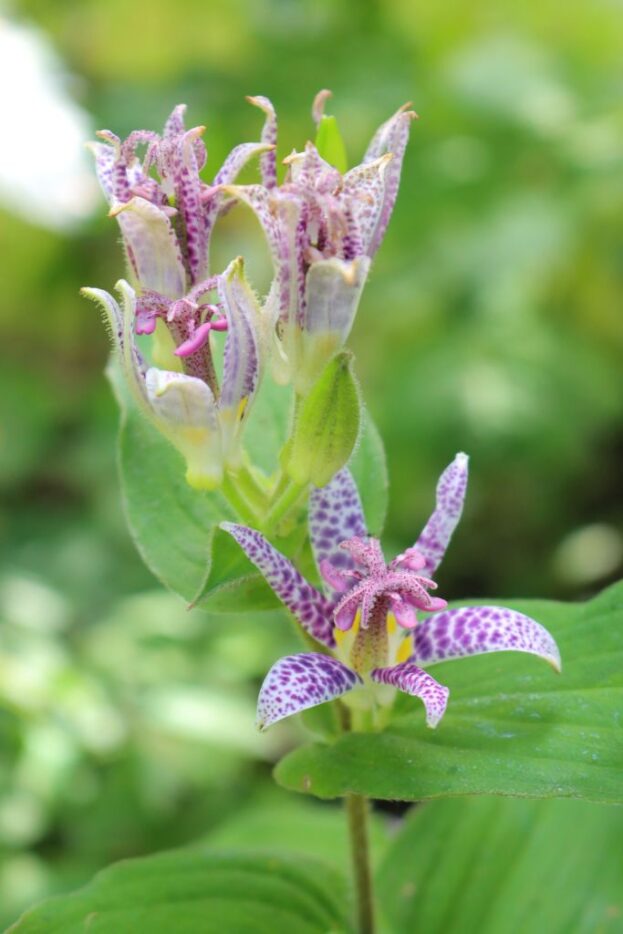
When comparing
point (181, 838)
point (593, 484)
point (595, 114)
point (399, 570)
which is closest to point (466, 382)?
point (593, 484)

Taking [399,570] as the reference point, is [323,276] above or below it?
above

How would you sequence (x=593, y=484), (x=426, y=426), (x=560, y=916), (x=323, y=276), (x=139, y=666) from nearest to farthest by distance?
(x=323, y=276) → (x=560, y=916) → (x=139, y=666) → (x=426, y=426) → (x=593, y=484)

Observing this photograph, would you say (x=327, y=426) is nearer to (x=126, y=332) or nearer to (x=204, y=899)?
(x=126, y=332)

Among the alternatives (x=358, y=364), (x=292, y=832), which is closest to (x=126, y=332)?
(x=292, y=832)

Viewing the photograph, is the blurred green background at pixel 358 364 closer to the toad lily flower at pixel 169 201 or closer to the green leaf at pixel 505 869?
the green leaf at pixel 505 869

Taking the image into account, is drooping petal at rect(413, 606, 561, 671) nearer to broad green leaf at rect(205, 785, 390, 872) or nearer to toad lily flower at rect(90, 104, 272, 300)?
toad lily flower at rect(90, 104, 272, 300)

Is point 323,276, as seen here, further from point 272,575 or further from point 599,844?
point 599,844
